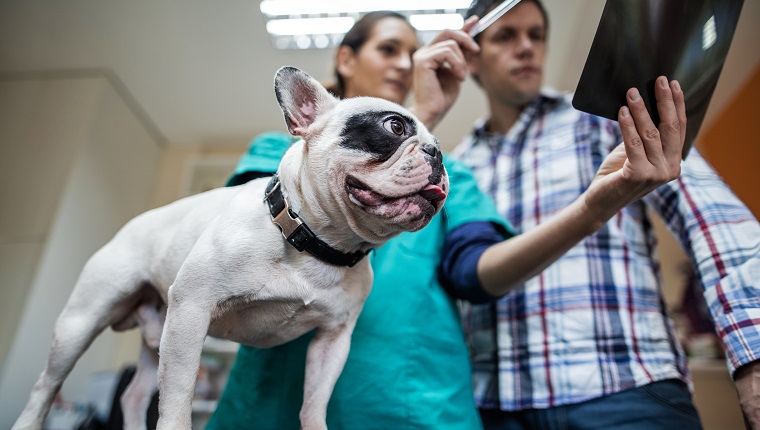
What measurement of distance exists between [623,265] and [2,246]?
2.99m

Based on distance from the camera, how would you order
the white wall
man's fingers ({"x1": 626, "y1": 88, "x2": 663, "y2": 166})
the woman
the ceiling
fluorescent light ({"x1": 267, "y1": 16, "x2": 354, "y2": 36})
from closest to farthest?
man's fingers ({"x1": 626, "y1": 88, "x2": 663, "y2": 166}), the woman, the ceiling, fluorescent light ({"x1": 267, "y1": 16, "x2": 354, "y2": 36}), the white wall

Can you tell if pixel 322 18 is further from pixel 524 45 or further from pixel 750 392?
pixel 750 392

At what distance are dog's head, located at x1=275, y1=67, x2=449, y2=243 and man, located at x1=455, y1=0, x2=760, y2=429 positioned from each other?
0.44m

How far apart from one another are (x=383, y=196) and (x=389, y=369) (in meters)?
0.46

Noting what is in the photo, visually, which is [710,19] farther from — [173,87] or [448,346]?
[173,87]

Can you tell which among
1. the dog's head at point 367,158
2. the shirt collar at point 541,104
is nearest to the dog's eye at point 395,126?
→ the dog's head at point 367,158

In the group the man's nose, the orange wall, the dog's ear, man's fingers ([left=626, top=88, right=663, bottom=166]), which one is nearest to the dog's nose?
the dog's ear

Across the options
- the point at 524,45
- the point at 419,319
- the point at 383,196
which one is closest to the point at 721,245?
the point at 419,319

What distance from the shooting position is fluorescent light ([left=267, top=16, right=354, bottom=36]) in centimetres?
222

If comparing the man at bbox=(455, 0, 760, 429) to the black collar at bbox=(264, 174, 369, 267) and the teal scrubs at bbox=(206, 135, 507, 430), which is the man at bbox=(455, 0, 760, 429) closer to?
the teal scrubs at bbox=(206, 135, 507, 430)

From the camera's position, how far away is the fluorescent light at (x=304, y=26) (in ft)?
7.29

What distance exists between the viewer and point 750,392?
0.73m

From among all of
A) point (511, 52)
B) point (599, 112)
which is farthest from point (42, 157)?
point (599, 112)

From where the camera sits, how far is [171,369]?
555mm
